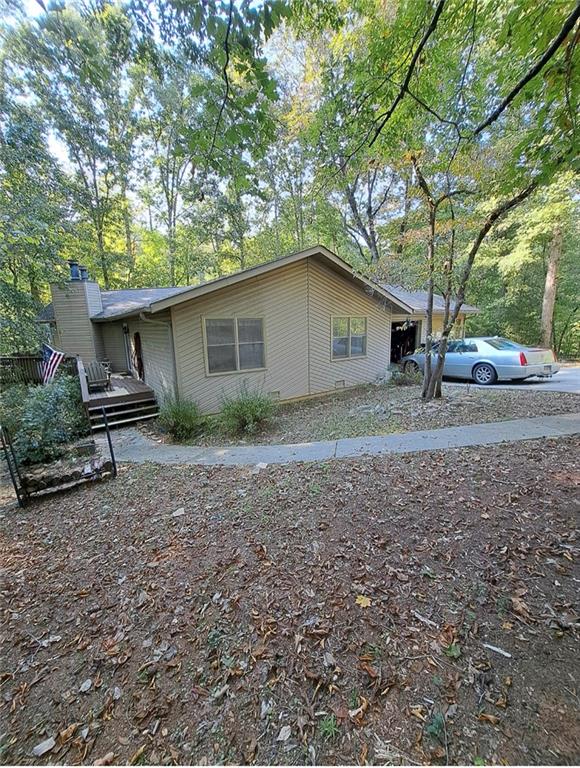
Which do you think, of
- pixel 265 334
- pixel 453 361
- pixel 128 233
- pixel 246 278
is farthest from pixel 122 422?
pixel 128 233

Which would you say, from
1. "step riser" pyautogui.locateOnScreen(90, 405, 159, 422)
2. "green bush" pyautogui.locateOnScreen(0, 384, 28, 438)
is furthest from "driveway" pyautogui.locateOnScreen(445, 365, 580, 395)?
"green bush" pyautogui.locateOnScreen(0, 384, 28, 438)

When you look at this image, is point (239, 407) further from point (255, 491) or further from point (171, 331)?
point (255, 491)

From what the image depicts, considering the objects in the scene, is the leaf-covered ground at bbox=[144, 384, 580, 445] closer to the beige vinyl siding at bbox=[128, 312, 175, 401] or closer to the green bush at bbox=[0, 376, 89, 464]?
the beige vinyl siding at bbox=[128, 312, 175, 401]

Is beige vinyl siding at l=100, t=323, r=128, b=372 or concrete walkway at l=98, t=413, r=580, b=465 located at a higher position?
beige vinyl siding at l=100, t=323, r=128, b=372

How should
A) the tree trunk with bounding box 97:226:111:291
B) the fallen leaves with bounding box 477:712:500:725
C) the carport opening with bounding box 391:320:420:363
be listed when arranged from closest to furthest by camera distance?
the fallen leaves with bounding box 477:712:500:725 → the carport opening with bounding box 391:320:420:363 → the tree trunk with bounding box 97:226:111:291

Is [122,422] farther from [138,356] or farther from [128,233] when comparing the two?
[128,233]

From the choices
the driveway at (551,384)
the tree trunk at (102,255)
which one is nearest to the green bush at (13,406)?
the driveway at (551,384)

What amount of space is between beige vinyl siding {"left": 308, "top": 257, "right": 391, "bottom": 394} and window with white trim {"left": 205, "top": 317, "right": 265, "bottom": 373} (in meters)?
1.80

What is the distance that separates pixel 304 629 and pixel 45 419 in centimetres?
580

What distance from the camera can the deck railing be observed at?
9.23 meters

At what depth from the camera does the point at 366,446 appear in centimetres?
546

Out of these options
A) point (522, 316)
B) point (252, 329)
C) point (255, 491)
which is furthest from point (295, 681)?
point (522, 316)

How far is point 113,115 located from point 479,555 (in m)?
23.4

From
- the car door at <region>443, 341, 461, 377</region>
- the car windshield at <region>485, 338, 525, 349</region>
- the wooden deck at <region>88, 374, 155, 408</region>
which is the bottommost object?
the wooden deck at <region>88, 374, 155, 408</region>
